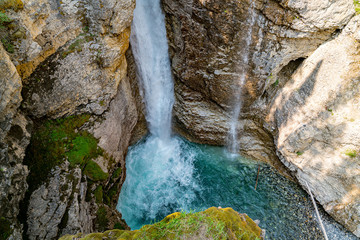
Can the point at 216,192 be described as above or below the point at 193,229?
below

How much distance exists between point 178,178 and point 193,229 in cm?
641

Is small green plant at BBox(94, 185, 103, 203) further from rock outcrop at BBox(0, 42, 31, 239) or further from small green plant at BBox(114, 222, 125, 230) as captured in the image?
rock outcrop at BBox(0, 42, 31, 239)

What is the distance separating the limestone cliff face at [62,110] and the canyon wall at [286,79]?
3280mm

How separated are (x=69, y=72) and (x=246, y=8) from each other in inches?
273

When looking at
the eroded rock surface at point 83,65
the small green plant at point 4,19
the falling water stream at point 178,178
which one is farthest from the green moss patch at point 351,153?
the small green plant at point 4,19

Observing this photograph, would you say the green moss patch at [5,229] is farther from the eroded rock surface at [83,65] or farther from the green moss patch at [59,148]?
the eroded rock surface at [83,65]

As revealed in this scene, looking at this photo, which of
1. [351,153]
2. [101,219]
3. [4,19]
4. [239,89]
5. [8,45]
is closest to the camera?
[4,19]

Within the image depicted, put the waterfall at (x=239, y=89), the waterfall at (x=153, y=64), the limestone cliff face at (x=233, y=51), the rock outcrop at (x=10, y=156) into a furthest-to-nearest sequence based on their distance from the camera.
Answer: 1. the waterfall at (x=153, y=64)
2. the waterfall at (x=239, y=89)
3. the limestone cliff face at (x=233, y=51)
4. the rock outcrop at (x=10, y=156)

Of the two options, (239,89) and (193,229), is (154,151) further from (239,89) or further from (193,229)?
(193,229)

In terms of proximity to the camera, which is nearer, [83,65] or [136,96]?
[83,65]

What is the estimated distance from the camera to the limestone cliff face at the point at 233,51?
750cm

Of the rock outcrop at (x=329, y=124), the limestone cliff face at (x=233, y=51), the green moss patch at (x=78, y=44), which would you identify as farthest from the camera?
the limestone cliff face at (x=233, y=51)

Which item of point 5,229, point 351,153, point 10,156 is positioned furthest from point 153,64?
point 351,153

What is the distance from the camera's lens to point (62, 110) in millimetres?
6531
